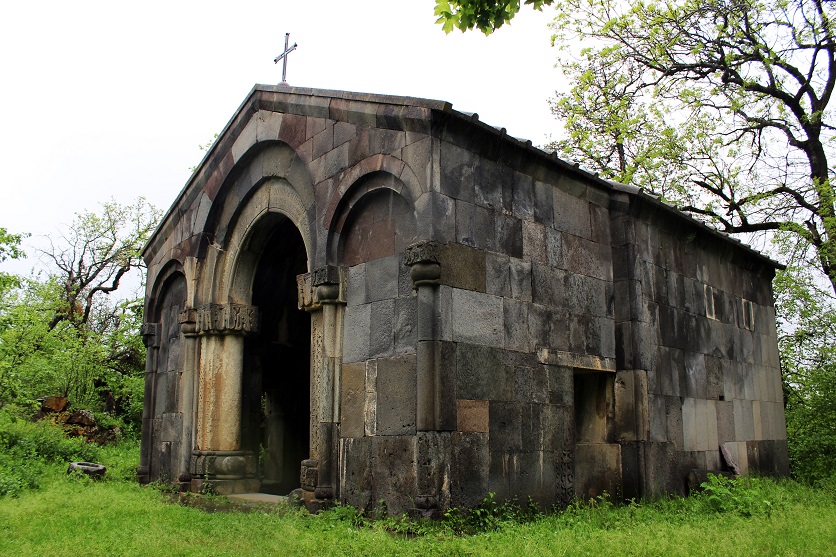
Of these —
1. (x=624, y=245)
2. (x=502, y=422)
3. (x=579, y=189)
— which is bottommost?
(x=502, y=422)

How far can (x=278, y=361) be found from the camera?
38.3 feet

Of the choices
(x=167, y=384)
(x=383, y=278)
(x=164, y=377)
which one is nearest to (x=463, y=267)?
(x=383, y=278)

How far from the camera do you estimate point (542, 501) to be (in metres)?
7.43

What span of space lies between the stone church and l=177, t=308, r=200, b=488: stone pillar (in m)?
0.03

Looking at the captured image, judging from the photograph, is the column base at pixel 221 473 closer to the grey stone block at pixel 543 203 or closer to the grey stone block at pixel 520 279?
the grey stone block at pixel 520 279

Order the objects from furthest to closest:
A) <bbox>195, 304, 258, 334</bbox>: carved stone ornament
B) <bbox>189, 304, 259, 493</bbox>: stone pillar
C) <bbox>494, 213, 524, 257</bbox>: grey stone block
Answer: <bbox>195, 304, 258, 334</bbox>: carved stone ornament, <bbox>189, 304, 259, 493</bbox>: stone pillar, <bbox>494, 213, 524, 257</bbox>: grey stone block

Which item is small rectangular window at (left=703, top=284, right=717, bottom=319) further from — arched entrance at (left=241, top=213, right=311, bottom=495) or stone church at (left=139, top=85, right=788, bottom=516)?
arched entrance at (left=241, top=213, right=311, bottom=495)

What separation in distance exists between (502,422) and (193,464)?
15.4 ft

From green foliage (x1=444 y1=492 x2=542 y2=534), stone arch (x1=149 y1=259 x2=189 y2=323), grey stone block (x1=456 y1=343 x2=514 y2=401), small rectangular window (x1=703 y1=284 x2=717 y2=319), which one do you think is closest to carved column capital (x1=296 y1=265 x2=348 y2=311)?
grey stone block (x1=456 y1=343 x2=514 y2=401)

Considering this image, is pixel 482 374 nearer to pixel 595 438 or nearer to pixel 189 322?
pixel 595 438

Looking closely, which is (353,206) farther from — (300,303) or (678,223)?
(678,223)

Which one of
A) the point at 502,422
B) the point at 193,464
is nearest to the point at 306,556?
the point at 502,422

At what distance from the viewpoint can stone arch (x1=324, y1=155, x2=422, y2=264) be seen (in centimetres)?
723

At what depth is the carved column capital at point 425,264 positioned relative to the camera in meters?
6.74
